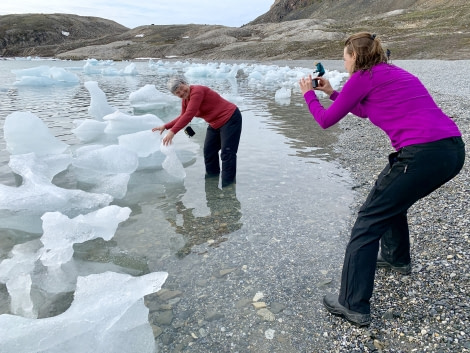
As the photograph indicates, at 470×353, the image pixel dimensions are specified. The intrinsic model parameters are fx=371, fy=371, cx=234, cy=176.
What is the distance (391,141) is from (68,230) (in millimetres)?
3426

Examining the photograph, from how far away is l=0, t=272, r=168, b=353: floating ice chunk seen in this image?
258 centimetres

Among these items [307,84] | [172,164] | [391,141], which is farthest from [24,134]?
[391,141]

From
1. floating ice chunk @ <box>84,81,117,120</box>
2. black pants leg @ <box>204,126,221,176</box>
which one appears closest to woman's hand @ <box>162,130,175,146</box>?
black pants leg @ <box>204,126,221,176</box>

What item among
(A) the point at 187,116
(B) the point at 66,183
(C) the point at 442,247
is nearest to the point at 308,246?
(C) the point at 442,247

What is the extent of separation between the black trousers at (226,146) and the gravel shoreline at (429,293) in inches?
88.1

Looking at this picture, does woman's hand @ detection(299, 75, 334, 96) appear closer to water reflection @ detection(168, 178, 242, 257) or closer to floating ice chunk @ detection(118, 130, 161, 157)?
water reflection @ detection(168, 178, 242, 257)

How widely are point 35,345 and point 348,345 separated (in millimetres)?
2230

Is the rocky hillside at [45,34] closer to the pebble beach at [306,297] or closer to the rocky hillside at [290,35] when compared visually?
the rocky hillside at [290,35]

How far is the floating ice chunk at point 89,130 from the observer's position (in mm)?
9445

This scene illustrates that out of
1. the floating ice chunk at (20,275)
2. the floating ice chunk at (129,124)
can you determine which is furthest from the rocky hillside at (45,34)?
the floating ice chunk at (20,275)

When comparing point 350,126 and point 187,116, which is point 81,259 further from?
point 350,126

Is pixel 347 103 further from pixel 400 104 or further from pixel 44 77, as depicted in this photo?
pixel 44 77

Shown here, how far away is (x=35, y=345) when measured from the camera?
255 centimetres

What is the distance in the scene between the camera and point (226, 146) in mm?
6090
